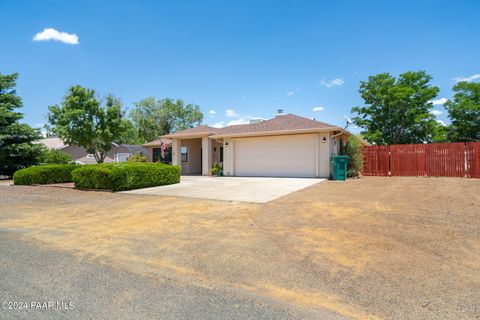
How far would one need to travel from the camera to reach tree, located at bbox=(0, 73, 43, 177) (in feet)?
58.8

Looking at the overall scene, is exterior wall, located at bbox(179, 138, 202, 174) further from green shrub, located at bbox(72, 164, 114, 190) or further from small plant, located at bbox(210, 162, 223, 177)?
green shrub, located at bbox(72, 164, 114, 190)

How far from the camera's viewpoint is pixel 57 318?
8.10ft

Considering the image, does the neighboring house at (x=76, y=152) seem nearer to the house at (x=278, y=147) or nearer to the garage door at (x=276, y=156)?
the house at (x=278, y=147)

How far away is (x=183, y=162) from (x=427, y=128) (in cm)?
2335

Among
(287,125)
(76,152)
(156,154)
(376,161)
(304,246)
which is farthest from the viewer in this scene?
(76,152)

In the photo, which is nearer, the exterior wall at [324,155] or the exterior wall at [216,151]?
the exterior wall at [324,155]

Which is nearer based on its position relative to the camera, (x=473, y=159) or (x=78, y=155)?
(x=473, y=159)

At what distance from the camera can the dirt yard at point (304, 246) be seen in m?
2.85

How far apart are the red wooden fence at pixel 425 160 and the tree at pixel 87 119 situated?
19.9m

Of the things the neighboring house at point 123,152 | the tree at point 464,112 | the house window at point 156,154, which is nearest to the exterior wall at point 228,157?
the house window at point 156,154

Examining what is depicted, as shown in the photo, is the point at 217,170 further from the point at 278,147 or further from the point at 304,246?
the point at 304,246

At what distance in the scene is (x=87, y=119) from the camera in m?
23.2

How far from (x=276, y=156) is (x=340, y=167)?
3.87 metres

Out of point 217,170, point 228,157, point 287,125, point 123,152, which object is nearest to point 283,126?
point 287,125
